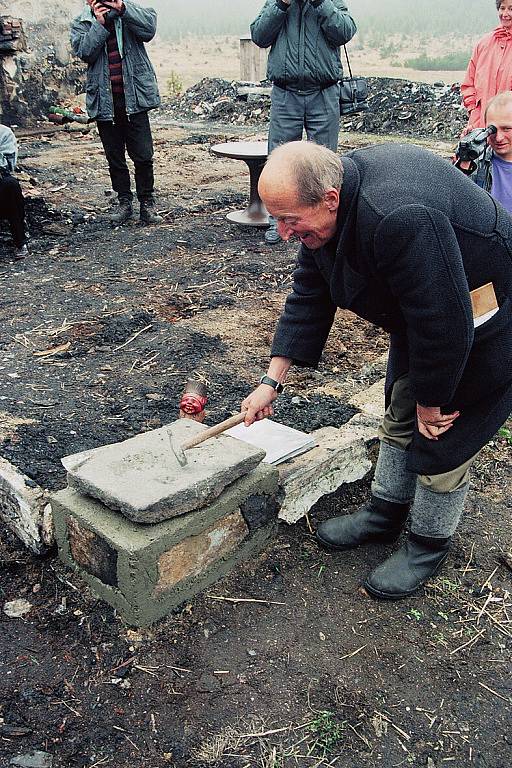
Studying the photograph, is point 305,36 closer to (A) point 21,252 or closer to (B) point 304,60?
(B) point 304,60

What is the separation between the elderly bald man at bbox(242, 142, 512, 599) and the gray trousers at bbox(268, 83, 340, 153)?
4.31m

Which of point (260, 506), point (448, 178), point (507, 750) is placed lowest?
point (507, 750)

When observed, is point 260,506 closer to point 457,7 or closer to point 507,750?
point 507,750

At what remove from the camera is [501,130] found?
3875 millimetres

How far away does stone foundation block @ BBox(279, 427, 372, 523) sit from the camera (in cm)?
299

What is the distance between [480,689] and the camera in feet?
7.77

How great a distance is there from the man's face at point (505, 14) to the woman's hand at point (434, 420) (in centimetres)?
440

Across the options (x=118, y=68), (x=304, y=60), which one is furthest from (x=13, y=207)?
(x=304, y=60)

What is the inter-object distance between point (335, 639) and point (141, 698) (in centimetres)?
72

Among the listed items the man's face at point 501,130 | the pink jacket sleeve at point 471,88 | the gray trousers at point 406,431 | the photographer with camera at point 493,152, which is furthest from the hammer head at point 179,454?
the pink jacket sleeve at point 471,88

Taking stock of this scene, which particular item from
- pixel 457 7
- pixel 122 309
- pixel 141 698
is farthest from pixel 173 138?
pixel 457 7

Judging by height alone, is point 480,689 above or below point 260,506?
below

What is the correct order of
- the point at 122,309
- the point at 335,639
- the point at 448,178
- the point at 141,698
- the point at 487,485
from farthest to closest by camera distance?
the point at 122,309, the point at 487,485, the point at 335,639, the point at 141,698, the point at 448,178

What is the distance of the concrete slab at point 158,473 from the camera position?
7.95 ft
